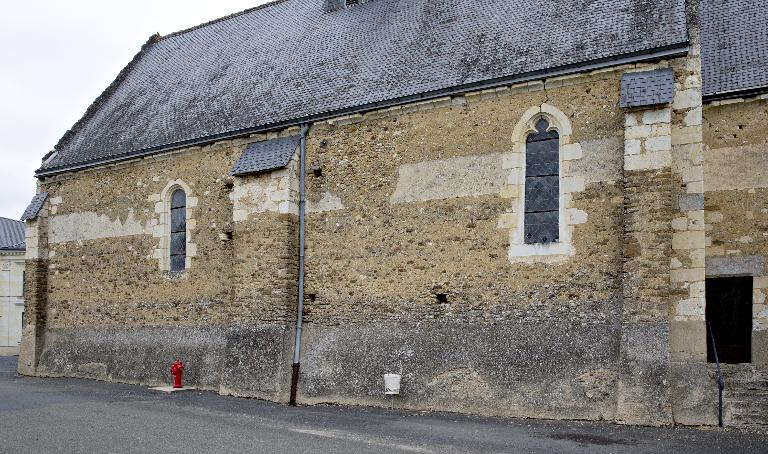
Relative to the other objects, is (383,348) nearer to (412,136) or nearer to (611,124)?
(412,136)

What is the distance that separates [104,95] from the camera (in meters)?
20.4

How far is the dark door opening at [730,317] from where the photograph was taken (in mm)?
13078

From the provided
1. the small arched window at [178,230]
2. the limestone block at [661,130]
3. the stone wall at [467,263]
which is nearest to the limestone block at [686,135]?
the limestone block at [661,130]

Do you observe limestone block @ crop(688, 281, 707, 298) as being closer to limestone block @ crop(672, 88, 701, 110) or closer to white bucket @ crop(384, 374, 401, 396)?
limestone block @ crop(672, 88, 701, 110)

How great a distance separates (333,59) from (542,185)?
5.89m

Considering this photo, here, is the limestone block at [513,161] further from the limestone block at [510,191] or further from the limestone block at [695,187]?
the limestone block at [695,187]

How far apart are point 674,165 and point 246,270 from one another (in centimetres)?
773

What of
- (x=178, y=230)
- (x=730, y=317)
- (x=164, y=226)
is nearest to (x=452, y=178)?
(x=730, y=317)

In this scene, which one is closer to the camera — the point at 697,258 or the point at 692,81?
the point at 697,258

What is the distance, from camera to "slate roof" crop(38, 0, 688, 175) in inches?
469

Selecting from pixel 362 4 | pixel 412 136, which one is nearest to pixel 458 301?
pixel 412 136

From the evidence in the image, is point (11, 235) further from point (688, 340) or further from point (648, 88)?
point (688, 340)

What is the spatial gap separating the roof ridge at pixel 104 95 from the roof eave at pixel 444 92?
276cm

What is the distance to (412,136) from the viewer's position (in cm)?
1281
